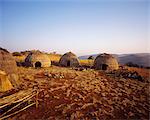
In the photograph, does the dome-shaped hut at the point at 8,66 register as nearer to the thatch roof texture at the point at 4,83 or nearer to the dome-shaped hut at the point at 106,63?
the thatch roof texture at the point at 4,83

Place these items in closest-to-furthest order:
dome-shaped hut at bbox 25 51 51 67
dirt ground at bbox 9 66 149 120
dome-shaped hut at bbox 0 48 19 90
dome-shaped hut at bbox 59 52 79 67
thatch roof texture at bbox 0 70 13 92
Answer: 1. dirt ground at bbox 9 66 149 120
2. thatch roof texture at bbox 0 70 13 92
3. dome-shaped hut at bbox 0 48 19 90
4. dome-shaped hut at bbox 25 51 51 67
5. dome-shaped hut at bbox 59 52 79 67

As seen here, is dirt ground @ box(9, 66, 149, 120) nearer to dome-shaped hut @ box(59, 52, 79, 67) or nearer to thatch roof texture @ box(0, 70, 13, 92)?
thatch roof texture @ box(0, 70, 13, 92)

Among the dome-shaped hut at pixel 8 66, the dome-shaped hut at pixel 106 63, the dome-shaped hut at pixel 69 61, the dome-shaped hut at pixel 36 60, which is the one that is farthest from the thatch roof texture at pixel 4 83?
the dome-shaped hut at pixel 69 61

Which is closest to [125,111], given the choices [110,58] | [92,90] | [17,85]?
[92,90]

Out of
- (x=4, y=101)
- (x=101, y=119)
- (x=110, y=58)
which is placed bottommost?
(x=101, y=119)

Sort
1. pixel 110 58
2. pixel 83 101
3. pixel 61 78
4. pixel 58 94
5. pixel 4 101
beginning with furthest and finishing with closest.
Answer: pixel 110 58 < pixel 61 78 < pixel 58 94 < pixel 83 101 < pixel 4 101

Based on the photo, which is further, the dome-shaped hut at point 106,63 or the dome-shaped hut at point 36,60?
the dome-shaped hut at point 106,63

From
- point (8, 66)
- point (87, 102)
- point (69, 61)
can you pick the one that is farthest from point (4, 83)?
point (69, 61)

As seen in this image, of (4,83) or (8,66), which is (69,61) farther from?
(4,83)

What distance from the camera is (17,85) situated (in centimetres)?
916

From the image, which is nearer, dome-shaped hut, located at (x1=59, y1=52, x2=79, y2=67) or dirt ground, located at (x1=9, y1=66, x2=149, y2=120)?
dirt ground, located at (x1=9, y1=66, x2=149, y2=120)

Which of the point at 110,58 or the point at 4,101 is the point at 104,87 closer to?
the point at 4,101

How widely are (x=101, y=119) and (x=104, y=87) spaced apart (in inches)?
159

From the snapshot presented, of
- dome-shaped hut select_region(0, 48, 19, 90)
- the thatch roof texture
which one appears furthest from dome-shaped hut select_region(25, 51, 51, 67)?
the thatch roof texture
